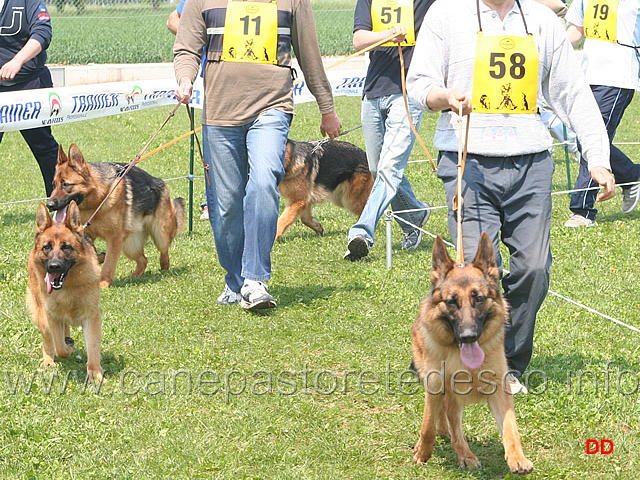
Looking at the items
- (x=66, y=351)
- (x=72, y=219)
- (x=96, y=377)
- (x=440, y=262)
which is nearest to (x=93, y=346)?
(x=96, y=377)

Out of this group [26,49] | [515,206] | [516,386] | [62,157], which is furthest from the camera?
[26,49]

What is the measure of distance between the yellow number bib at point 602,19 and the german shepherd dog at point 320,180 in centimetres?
273

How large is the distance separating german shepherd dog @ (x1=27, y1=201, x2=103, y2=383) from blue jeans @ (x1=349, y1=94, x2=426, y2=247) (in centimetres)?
282

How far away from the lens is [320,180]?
28.0 ft

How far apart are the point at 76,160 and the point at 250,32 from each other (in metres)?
2.02

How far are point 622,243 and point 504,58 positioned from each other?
433 cm

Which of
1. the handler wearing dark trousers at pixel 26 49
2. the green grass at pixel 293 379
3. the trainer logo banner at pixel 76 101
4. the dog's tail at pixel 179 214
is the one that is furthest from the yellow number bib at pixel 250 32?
the handler wearing dark trousers at pixel 26 49

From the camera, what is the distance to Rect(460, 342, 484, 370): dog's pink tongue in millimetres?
3615

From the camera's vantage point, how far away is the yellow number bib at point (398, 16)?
720 centimetres

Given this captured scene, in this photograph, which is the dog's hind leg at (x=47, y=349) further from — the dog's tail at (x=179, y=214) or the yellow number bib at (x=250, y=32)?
the dog's tail at (x=179, y=214)

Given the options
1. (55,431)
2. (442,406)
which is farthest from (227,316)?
(442,406)

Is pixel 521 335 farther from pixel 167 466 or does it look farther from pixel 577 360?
pixel 167 466

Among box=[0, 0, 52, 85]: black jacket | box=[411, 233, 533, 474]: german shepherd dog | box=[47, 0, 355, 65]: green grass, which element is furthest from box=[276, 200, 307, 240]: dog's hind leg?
box=[47, 0, 355, 65]: green grass

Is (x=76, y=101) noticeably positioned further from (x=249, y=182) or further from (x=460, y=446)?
(x=460, y=446)
